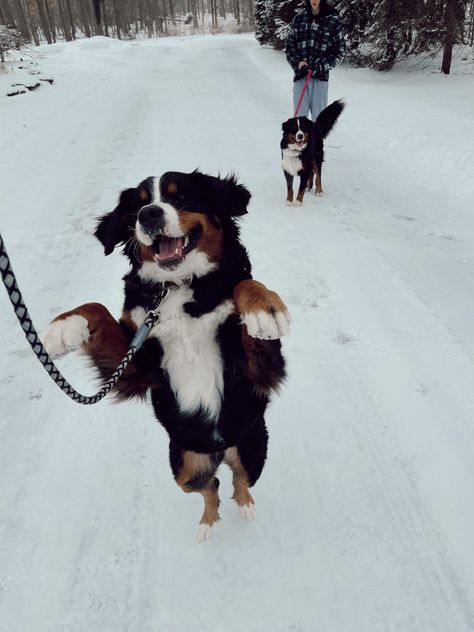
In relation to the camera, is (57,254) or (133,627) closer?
(133,627)

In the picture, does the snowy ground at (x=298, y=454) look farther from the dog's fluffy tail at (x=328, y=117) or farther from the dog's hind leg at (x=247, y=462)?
the dog's fluffy tail at (x=328, y=117)

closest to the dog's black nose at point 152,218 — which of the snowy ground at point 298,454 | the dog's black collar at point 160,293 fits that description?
the dog's black collar at point 160,293

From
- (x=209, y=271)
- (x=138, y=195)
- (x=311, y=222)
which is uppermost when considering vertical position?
(x=138, y=195)

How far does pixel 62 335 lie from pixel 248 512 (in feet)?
4.22

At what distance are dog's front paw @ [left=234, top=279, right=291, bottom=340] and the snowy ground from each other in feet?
3.71

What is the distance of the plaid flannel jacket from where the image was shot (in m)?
6.45

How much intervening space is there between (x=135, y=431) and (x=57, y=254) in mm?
2581

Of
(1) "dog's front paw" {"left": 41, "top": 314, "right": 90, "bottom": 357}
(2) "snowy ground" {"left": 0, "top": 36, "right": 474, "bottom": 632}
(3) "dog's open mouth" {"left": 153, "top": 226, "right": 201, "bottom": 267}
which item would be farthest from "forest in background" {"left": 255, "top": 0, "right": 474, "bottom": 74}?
(1) "dog's front paw" {"left": 41, "top": 314, "right": 90, "bottom": 357}

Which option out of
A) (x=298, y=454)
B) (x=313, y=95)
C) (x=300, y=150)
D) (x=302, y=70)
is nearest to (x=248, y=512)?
(x=298, y=454)

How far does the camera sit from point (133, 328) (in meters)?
1.95

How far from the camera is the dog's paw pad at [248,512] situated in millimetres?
2252

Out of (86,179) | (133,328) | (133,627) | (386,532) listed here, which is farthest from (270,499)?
(86,179)

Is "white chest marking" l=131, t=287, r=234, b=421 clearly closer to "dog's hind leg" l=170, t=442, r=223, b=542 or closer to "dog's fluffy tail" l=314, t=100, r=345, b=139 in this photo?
"dog's hind leg" l=170, t=442, r=223, b=542

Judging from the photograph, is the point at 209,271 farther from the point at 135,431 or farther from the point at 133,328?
the point at 135,431
